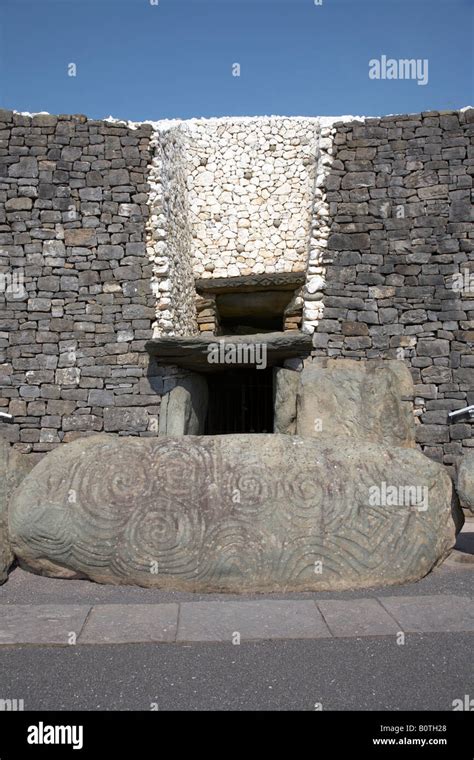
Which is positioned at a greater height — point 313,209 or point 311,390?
point 313,209

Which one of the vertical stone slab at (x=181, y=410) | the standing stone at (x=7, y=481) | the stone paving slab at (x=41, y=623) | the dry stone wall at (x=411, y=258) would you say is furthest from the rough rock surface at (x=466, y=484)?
the vertical stone slab at (x=181, y=410)

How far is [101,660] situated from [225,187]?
29.0 feet

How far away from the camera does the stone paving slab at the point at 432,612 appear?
3330 mm

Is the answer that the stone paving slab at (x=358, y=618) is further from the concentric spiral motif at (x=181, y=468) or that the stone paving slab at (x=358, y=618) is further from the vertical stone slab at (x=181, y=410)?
the vertical stone slab at (x=181, y=410)

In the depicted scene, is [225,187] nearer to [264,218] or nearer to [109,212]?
[264,218]

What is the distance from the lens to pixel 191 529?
398 centimetres

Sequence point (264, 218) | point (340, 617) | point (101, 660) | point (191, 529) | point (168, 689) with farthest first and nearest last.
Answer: point (264, 218), point (191, 529), point (340, 617), point (101, 660), point (168, 689)

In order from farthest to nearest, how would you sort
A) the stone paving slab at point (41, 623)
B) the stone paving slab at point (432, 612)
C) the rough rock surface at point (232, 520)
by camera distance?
the rough rock surface at point (232, 520)
the stone paving slab at point (432, 612)
the stone paving slab at point (41, 623)

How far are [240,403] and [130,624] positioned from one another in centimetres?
710

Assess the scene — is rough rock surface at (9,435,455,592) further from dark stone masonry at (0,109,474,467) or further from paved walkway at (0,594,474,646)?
dark stone masonry at (0,109,474,467)

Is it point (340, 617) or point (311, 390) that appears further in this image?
point (311, 390)

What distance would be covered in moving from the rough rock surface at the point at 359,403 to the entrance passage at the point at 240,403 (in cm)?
192
